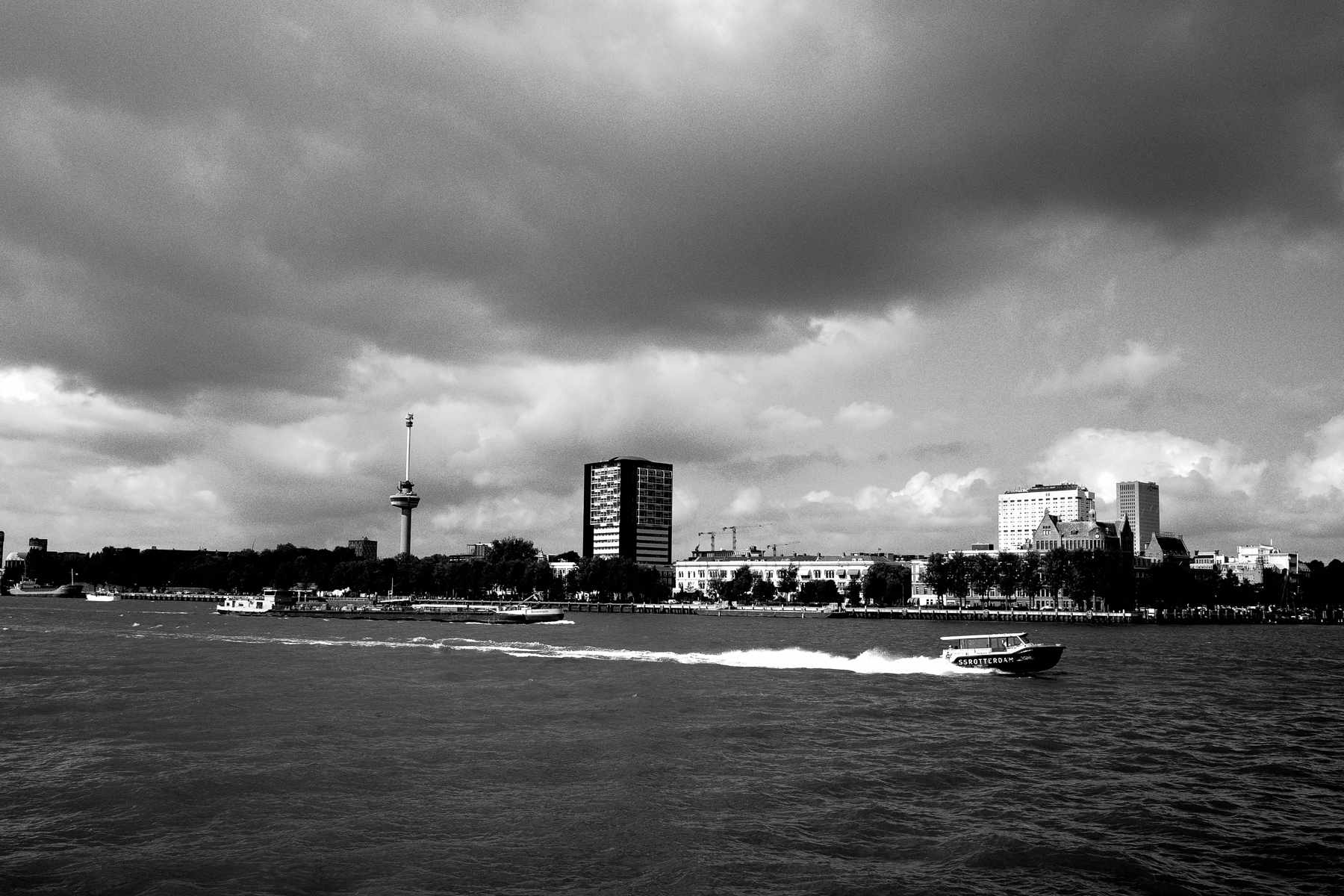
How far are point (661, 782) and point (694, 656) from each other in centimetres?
4971

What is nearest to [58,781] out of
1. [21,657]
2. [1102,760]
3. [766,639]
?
[1102,760]

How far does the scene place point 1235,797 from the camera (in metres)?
31.4

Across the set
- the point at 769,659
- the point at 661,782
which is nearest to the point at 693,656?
the point at 769,659

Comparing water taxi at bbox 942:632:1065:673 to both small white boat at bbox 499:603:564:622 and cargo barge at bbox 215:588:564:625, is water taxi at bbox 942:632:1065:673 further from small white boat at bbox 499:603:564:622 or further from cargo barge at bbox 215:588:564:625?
cargo barge at bbox 215:588:564:625

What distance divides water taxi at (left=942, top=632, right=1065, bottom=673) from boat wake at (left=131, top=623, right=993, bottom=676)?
0.60m

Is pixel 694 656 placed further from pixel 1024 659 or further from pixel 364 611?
pixel 364 611

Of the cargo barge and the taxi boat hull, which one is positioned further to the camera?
the cargo barge

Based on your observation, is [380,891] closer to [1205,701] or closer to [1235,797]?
[1235,797]

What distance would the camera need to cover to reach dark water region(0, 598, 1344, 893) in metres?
23.2

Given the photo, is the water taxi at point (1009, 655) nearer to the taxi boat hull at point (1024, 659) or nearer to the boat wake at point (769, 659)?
the taxi boat hull at point (1024, 659)

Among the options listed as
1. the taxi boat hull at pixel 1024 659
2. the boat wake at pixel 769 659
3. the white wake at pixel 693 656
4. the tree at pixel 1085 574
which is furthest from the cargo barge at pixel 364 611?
Result: the tree at pixel 1085 574

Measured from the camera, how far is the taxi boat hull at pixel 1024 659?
6575 cm

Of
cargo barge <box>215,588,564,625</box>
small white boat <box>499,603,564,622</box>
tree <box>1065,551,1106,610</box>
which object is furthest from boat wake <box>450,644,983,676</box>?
tree <box>1065,551,1106,610</box>

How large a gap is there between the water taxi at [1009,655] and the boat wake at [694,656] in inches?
23.8
